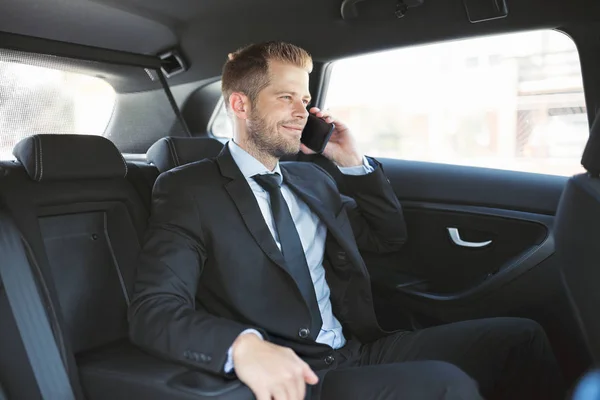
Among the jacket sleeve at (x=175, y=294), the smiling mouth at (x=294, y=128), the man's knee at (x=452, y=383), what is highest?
the smiling mouth at (x=294, y=128)

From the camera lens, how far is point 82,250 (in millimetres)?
1949

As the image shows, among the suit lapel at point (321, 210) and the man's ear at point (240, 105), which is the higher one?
the man's ear at point (240, 105)

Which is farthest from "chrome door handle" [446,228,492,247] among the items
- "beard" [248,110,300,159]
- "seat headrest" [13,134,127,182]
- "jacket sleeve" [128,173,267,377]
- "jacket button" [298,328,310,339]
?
"seat headrest" [13,134,127,182]

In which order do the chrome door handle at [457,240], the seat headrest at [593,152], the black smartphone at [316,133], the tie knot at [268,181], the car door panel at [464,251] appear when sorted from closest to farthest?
1. the seat headrest at [593,152]
2. the tie knot at [268,181]
3. the black smartphone at [316,133]
4. the car door panel at [464,251]
5. the chrome door handle at [457,240]

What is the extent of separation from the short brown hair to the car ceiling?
610 mm

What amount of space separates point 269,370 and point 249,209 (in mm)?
638

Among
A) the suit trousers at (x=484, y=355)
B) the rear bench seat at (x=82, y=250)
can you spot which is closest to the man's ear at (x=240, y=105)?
the rear bench seat at (x=82, y=250)

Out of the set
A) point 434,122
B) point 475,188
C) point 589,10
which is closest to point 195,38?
point 434,122

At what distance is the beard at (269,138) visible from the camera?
6.68 ft

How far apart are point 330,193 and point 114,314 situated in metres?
0.85

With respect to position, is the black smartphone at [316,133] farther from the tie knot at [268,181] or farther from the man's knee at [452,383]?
the man's knee at [452,383]

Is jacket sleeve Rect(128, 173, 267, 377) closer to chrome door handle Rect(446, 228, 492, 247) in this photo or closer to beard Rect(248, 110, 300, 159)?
beard Rect(248, 110, 300, 159)

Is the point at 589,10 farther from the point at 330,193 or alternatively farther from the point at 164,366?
the point at 164,366

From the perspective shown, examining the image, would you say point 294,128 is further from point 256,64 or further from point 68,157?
point 68,157
